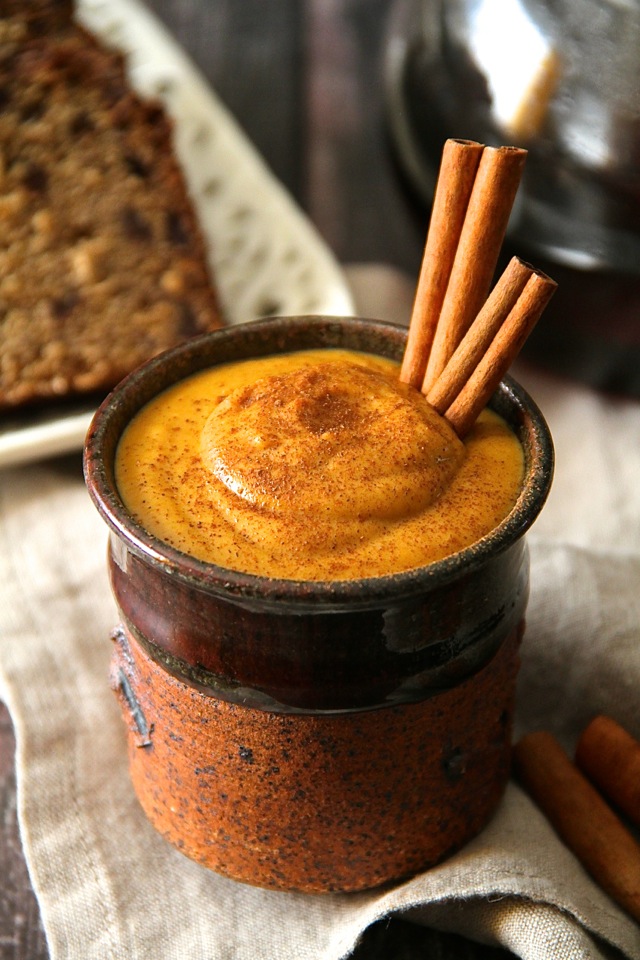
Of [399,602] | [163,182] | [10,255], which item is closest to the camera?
[399,602]

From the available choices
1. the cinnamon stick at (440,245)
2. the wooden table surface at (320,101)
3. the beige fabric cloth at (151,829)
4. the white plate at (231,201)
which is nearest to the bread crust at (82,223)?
the white plate at (231,201)

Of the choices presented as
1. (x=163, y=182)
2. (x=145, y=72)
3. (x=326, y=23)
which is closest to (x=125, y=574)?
(x=163, y=182)

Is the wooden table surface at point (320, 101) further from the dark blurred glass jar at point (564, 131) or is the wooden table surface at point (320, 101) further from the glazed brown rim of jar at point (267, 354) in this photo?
the glazed brown rim of jar at point (267, 354)

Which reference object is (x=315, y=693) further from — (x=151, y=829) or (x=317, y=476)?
(x=151, y=829)

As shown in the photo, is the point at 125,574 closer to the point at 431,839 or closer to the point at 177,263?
the point at 431,839

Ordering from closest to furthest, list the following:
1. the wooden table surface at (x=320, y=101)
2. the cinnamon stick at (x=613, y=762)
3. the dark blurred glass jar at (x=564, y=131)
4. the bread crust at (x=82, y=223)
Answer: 1. the cinnamon stick at (x=613, y=762)
2. the dark blurred glass jar at (x=564, y=131)
3. the bread crust at (x=82, y=223)
4. the wooden table surface at (x=320, y=101)

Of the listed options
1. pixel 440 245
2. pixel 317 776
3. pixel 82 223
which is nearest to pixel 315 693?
pixel 317 776
